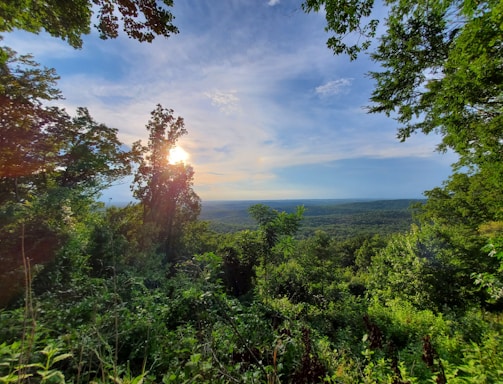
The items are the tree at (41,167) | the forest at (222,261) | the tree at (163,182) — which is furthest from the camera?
the tree at (163,182)

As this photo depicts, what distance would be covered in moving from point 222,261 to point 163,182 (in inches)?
601

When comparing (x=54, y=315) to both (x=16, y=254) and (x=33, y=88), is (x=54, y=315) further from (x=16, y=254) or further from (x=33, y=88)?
(x=33, y=88)

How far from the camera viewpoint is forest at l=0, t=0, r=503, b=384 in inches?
93.8

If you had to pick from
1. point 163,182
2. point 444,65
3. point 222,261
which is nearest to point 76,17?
point 222,261

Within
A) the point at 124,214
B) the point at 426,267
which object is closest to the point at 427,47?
the point at 426,267

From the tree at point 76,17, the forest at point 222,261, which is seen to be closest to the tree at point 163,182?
the forest at point 222,261

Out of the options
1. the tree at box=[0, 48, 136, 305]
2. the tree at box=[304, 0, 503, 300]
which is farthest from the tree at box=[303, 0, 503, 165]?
the tree at box=[0, 48, 136, 305]

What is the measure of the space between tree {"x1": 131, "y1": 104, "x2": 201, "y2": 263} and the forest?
0.10 metres

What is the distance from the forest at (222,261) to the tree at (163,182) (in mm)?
104

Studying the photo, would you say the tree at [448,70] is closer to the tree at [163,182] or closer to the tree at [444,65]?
the tree at [444,65]

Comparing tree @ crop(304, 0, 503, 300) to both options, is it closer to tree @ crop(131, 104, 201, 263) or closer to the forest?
the forest

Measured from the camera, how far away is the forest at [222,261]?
238cm

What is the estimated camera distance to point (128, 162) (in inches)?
610

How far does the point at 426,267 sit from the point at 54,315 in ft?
45.0
